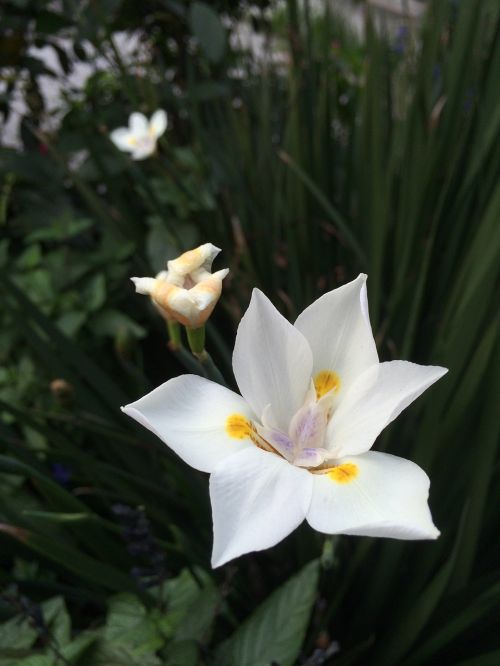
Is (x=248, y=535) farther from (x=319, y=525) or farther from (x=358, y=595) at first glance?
(x=358, y=595)

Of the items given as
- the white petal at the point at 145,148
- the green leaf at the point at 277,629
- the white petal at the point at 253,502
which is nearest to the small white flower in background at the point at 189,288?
the white petal at the point at 253,502

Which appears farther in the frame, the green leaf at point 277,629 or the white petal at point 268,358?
the green leaf at point 277,629

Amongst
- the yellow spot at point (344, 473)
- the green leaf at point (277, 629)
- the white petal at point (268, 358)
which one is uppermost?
the white petal at point (268, 358)

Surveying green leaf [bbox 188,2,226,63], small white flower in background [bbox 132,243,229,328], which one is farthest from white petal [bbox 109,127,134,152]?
small white flower in background [bbox 132,243,229,328]

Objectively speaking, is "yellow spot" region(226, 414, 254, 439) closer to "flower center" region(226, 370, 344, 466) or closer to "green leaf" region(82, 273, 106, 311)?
"flower center" region(226, 370, 344, 466)

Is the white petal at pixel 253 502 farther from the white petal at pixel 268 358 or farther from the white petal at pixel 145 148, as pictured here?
the white petal at pixel 145 148

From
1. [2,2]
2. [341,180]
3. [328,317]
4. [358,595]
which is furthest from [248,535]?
[2,2]
